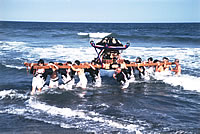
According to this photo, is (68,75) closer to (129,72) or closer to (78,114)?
(129,72)

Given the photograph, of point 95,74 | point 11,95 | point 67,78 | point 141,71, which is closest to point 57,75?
point 67,78

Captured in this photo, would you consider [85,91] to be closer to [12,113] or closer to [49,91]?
[49,91]

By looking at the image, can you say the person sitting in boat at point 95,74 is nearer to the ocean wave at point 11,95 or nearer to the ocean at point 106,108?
the ocean at point 106,108

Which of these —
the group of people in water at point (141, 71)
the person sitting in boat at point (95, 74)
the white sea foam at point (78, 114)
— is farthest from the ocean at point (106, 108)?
the group of people in water at point (141, 71)

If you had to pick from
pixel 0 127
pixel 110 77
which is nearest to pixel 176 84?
pixel 110 77

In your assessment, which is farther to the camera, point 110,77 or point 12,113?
point 110,77

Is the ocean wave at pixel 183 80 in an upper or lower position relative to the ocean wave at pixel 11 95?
upper

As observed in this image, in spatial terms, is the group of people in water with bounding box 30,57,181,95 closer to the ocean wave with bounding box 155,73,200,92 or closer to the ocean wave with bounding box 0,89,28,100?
the ocean wave with bounding box 0,89,28,100

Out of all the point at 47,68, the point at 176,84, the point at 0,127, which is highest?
the point at 47,68

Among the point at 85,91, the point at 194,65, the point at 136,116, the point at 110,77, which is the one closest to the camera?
the point at 136,116

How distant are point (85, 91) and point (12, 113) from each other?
364cm

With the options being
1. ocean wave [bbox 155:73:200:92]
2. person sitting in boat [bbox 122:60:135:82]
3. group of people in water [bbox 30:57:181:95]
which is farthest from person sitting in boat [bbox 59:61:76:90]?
ocean wave [bbox 155:73:200:92]

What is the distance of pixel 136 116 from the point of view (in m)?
7.78

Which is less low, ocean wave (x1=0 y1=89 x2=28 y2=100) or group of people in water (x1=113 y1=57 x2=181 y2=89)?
group of people in water (x1=113 y1=57 x2=181 y2=89)
